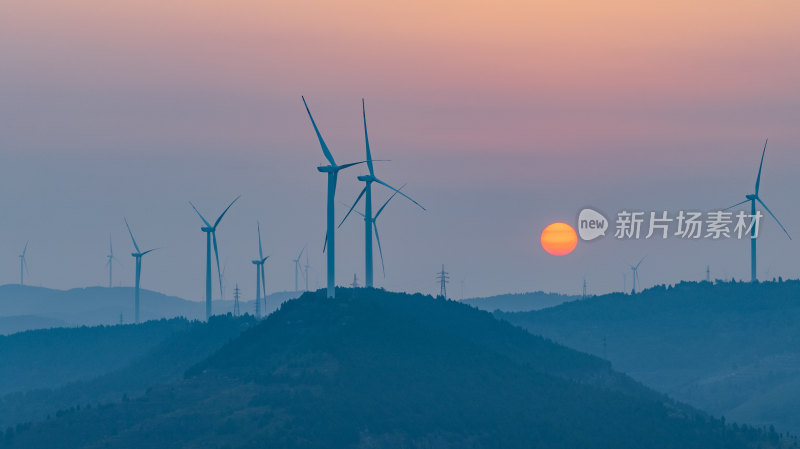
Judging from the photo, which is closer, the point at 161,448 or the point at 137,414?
the point at 161,448

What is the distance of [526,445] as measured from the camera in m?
197

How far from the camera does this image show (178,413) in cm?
19488

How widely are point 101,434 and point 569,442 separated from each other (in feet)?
205

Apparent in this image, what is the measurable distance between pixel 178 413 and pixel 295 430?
58.8ft

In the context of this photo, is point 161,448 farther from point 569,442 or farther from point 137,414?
point 569,442

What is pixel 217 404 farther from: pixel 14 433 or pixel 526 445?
pixel 526 445

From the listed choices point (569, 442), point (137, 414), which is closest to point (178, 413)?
point (137, 414)

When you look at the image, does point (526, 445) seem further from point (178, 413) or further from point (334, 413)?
point (178, 413)

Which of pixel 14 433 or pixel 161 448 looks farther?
pixel 14 433

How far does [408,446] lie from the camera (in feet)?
630

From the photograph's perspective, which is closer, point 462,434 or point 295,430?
point 295,430

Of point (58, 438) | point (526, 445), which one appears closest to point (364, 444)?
point (526, 445)

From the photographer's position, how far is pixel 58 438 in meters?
189

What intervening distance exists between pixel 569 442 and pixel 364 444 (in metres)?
28.9
